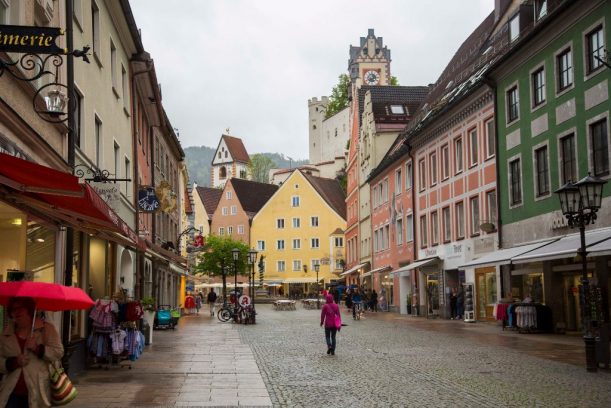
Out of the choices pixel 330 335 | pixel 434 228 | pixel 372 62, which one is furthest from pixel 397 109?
pixel 372 62

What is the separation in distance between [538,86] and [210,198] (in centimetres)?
9028

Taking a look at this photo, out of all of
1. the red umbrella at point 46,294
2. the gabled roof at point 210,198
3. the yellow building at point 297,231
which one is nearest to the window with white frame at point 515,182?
the red umbrella at point 46,294

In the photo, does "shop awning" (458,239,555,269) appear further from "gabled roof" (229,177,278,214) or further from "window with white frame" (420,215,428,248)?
"gabled roof" (229,177,278,214)

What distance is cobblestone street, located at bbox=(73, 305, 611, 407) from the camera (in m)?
12.0

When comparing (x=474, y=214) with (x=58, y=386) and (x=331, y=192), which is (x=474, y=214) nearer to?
(x=58, y=386)

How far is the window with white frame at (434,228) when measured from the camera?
137 ft

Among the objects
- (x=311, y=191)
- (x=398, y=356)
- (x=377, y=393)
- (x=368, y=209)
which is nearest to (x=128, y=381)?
(x=377, y=393)

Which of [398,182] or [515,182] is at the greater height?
[398,182]

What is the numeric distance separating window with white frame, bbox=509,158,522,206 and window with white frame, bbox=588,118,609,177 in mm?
5839

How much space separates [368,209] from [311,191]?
35.7m

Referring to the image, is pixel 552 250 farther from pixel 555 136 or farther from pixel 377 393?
pixel 377 393

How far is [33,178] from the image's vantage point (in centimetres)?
880

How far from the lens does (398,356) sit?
1927 centimetres

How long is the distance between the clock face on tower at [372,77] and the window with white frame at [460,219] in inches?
4071
